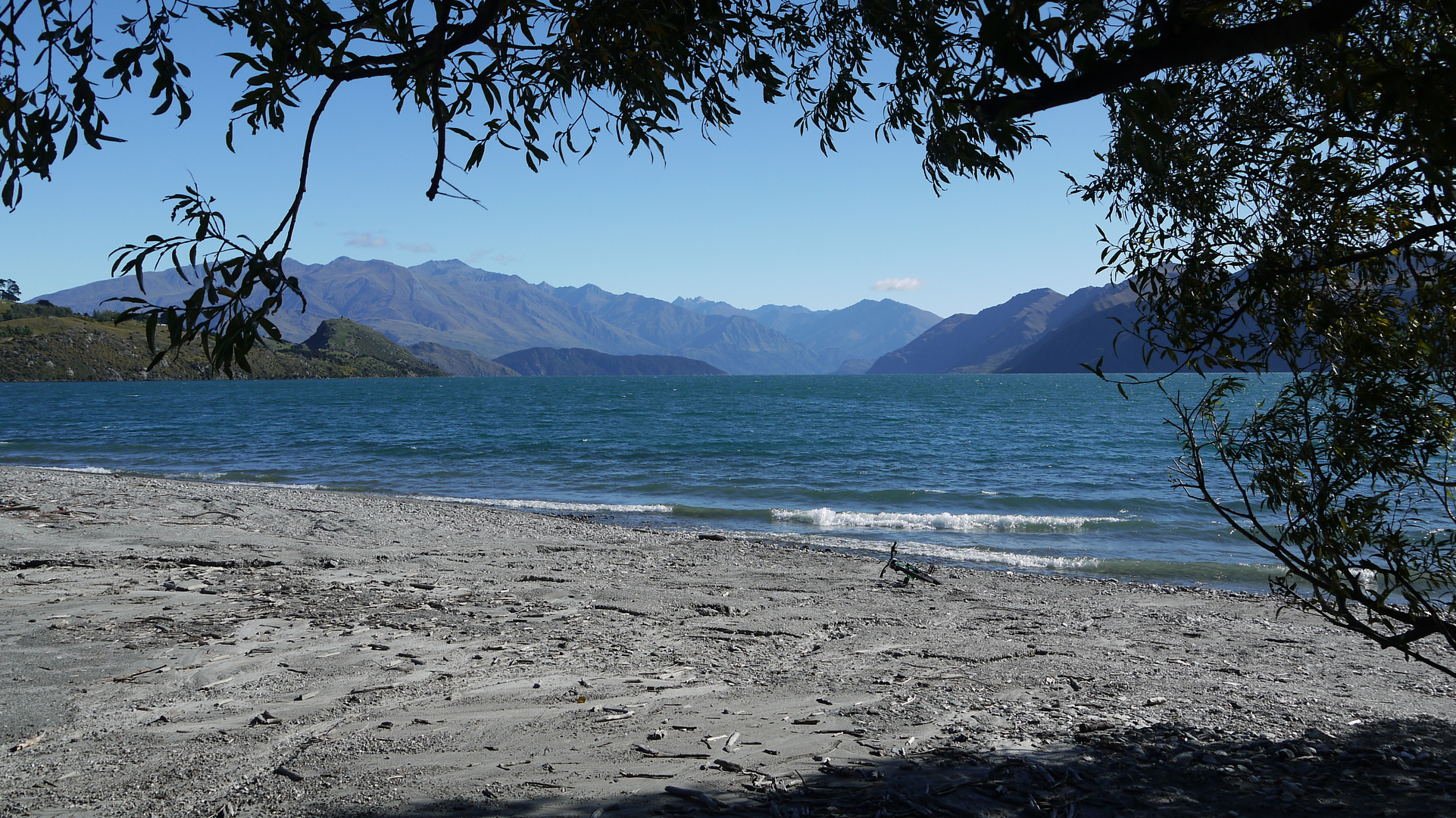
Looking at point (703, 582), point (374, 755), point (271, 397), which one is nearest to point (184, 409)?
point (271, 397)

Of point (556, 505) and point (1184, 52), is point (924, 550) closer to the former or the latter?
point (556, 505)

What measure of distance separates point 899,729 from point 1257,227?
3.66m

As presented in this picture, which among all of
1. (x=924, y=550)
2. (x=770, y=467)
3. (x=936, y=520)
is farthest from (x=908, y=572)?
(x=770, y=467)

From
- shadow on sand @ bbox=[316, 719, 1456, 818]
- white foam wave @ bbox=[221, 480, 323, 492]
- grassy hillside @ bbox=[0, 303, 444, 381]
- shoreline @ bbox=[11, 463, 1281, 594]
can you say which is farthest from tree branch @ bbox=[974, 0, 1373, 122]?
grassy hillside @ bbox=[0, 303, 444, 381]

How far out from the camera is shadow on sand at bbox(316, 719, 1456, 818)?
389 cm

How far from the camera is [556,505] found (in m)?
21.5

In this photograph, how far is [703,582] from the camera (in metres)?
11.0

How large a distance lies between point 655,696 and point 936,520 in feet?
47.3

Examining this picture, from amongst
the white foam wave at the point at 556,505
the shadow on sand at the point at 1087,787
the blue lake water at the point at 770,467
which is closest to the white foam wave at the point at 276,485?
the blue lake water at the point at 770,467

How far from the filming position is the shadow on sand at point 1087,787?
3893mm

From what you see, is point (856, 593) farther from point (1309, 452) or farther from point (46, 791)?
point (46, 791)

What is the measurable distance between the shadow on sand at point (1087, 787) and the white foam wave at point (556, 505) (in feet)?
53.2

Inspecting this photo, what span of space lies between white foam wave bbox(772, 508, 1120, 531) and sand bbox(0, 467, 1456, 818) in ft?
23.4

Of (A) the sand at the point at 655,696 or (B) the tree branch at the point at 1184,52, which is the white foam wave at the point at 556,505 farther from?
(B) the tree branch at the point at 1184,52
